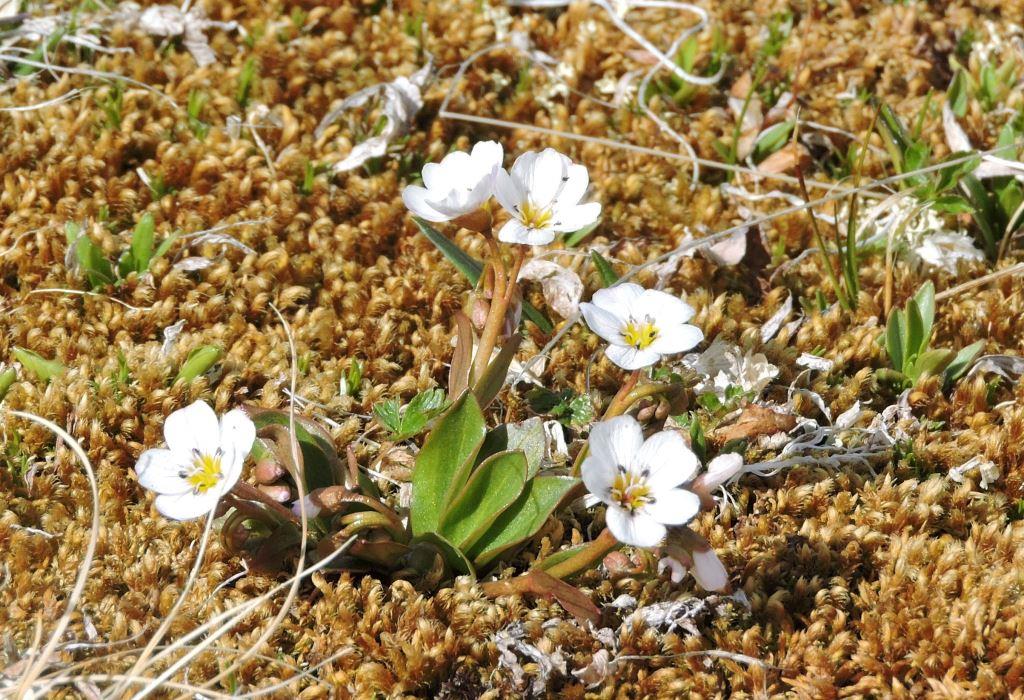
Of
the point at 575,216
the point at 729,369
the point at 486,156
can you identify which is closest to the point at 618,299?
the point at 575,216

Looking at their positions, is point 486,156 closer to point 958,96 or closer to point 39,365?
point 39,365

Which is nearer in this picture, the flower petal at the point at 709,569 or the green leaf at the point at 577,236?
the flower petal at the point at 709,569

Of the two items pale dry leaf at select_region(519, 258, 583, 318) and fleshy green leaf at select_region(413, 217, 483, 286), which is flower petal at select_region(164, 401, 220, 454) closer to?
fleshy green leaf at select_region(413, 217, 483, 286)

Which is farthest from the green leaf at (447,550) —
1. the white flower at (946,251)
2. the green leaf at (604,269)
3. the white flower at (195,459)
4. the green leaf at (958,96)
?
the green leaf at (958,96)

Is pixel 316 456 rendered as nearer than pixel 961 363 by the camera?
Yes

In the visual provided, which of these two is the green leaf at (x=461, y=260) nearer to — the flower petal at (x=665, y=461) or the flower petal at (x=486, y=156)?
the flower petal at (x=486, y=156)

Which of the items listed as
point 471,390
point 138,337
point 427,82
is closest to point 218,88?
point 427,82
